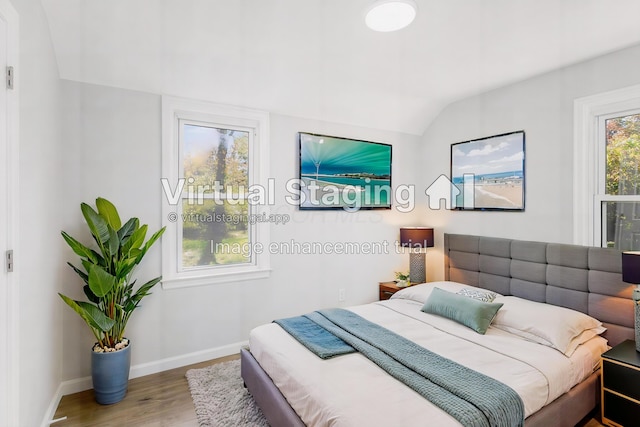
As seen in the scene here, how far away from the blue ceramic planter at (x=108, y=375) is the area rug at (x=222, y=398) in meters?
0.52

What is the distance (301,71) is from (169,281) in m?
2.22

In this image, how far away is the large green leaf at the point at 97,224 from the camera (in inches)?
90.3

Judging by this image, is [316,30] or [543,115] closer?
[316,30]

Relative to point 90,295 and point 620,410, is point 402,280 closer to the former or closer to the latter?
point 620,410

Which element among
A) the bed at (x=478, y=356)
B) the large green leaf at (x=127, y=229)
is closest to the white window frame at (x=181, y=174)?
the large green leaf at (x=127, y=229)

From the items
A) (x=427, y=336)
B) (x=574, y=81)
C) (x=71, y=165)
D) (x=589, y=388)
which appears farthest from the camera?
(x=574, y=81)

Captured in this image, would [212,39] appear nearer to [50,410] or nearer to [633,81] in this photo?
[50,410]

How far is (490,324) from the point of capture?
2.51m

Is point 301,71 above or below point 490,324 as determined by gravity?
above

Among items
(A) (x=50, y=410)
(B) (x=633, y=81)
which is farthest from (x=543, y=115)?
(A) (x=50, y=410)

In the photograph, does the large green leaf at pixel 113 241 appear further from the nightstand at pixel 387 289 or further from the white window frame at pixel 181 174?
the nightstand at pixel 387 289

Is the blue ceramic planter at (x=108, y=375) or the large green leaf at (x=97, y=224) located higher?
the large green leaf at (x=97, y=224)

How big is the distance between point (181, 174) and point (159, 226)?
1.71ft

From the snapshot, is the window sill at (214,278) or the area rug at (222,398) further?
the window sill at (214,278)
